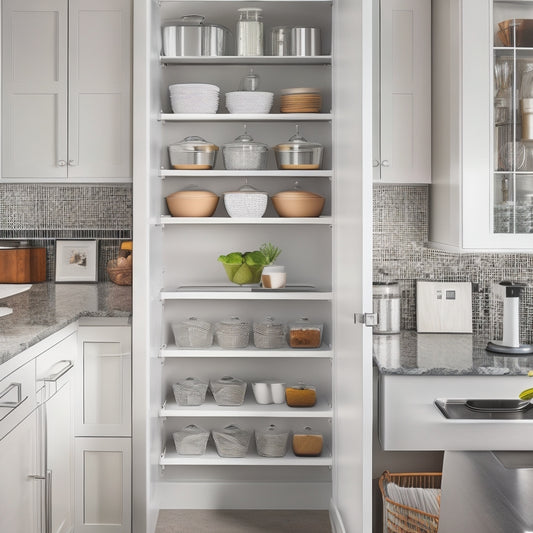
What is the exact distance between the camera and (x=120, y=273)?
10.2 feet

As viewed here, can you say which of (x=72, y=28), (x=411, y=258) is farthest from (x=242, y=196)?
(x=72, y=28)

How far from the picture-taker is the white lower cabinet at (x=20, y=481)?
71.9 inches

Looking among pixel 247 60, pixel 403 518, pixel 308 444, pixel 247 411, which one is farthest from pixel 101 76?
pixel 403 518

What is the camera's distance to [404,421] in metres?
2.31

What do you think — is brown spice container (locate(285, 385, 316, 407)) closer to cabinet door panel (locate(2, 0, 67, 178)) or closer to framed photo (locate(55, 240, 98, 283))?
framed photo (locate(55, 240, 98, 283))

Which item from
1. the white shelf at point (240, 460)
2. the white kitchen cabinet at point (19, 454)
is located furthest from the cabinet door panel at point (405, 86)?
the white kitchen cabinet at point (19, 454)

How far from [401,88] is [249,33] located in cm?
67

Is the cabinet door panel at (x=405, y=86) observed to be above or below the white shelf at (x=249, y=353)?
above

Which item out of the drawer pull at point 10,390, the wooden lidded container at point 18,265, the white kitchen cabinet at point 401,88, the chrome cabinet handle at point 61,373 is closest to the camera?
the drawer pull at point 10,390

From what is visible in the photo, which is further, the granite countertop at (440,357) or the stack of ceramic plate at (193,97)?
the stack of ceramic plate at (193,97)

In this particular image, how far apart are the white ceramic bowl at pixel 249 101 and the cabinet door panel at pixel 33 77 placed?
0.72 metres

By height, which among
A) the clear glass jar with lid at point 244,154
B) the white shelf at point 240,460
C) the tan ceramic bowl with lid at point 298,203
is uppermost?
the clear glass jar with lid at point 244,154

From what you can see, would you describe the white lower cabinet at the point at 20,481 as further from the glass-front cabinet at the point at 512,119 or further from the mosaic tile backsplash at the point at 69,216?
the glass-front cabinet at the point at 512,119

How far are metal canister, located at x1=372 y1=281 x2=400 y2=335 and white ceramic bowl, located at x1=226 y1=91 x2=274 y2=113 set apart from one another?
90cm
